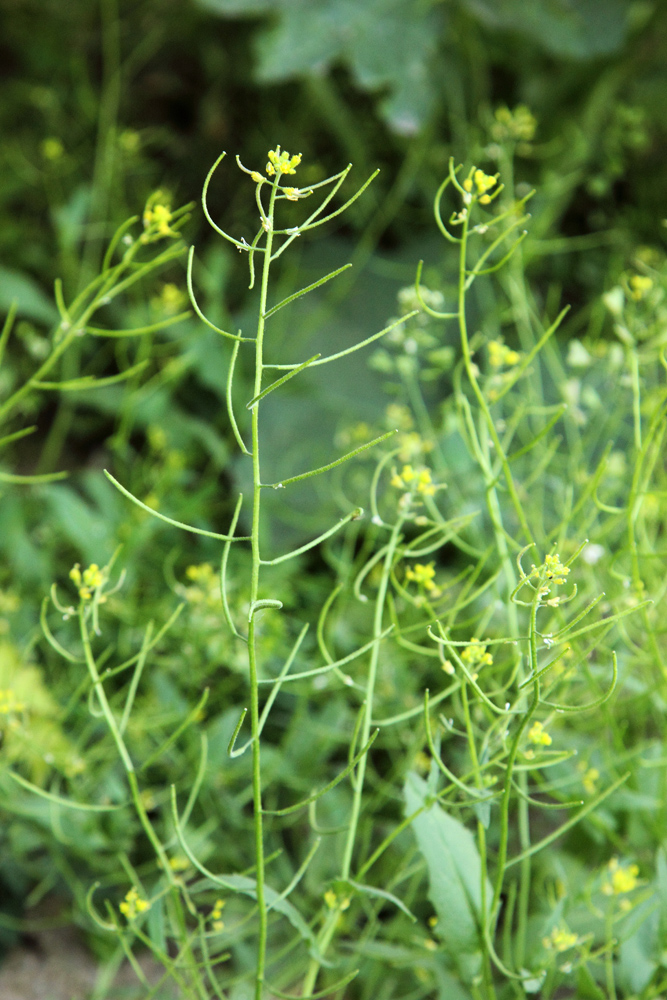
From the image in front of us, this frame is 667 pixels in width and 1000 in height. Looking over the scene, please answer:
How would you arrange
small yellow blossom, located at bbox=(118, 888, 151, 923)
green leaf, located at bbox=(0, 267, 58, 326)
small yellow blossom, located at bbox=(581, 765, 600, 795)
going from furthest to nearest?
green leaf, located at bbox=(0, 267, 58, 326)
small yellow blossom, located at bbox=(581, 765, 600, 795)
small yellow blossom, located at bbox=(118, 888, 151, 923)

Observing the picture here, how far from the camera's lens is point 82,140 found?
1376mm

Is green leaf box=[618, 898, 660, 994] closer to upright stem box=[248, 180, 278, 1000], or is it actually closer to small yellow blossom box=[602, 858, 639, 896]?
small yellow blossom box=[602, 858, 639, 896]

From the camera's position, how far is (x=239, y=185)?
1371mm

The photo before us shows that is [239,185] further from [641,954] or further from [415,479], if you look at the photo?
[641,954]

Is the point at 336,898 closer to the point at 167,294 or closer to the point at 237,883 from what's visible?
the point at 237,883

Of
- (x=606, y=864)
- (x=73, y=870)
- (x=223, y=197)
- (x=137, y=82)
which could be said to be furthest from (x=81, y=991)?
(x=137, y=82)

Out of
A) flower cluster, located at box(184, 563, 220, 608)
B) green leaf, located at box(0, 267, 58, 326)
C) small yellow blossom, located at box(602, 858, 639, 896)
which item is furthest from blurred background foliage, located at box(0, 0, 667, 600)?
small yellow blossom, located at box(602, 858, 639, 896)

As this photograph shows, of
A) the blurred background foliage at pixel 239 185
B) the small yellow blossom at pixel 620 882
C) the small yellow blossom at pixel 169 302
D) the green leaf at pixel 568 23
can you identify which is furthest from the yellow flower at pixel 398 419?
the green leaf at pixel 568 23

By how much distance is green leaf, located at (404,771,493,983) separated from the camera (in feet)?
1.82

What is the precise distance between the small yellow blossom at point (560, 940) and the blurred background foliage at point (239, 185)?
0.39 metres

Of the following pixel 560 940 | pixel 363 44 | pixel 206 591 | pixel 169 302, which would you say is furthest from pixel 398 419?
pixel 363 44

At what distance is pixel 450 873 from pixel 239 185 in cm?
113

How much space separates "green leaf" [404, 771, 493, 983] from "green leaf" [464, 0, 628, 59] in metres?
1.06

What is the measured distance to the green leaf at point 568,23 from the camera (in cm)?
117
